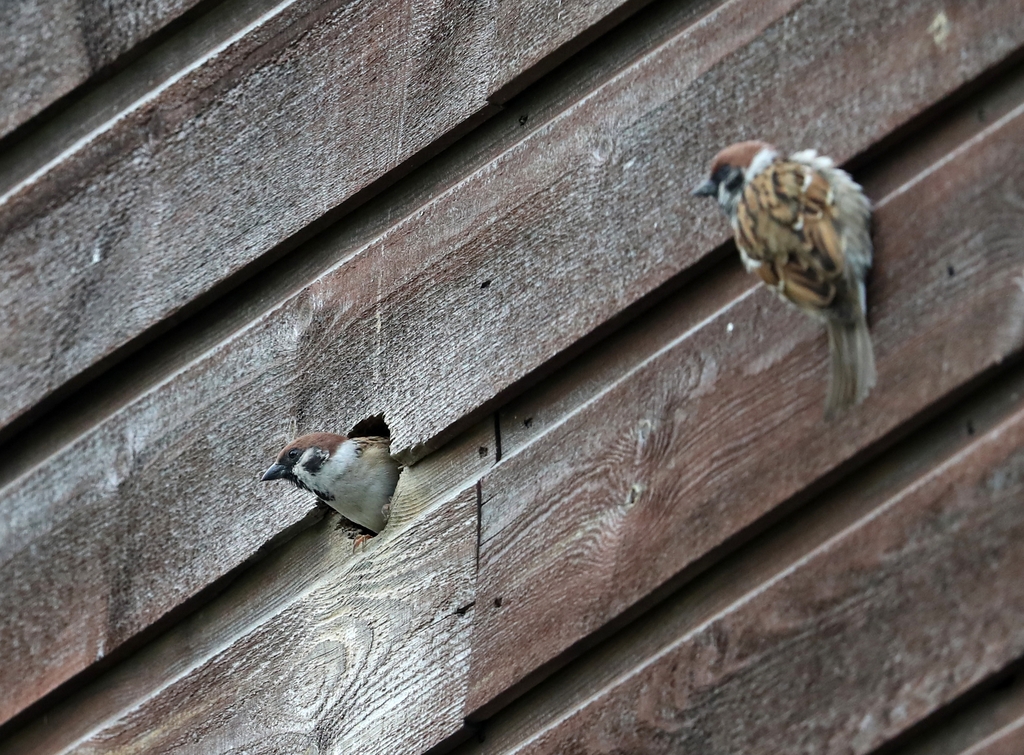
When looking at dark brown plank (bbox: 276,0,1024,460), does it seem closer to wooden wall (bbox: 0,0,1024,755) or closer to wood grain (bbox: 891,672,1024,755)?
wooden wall (bbox: 0,0,1024,755)

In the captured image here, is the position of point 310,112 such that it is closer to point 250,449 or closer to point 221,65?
point 221,65

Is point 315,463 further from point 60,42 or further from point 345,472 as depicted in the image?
point 60,42

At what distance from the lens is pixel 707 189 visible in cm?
208

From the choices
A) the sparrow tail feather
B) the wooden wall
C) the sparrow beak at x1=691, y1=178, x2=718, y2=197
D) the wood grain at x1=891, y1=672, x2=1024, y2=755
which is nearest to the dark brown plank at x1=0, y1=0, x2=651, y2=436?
the wooden wall

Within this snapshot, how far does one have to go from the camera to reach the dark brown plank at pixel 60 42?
2875 millimetres

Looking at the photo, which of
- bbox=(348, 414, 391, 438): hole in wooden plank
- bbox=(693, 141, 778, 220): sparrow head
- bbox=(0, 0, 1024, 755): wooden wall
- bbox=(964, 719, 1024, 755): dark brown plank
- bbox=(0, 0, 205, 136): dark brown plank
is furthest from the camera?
bbox=(0, 0, 205, 136): dark brown plank

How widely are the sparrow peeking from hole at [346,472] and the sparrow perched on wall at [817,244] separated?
84 centimetres

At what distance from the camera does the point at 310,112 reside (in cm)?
270

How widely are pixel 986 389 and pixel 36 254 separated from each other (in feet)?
5.94

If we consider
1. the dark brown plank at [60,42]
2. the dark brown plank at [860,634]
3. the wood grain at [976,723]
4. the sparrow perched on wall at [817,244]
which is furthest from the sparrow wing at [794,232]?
the dark brown plank at [60,42]

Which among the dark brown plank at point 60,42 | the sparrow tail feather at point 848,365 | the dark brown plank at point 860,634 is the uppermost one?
the dark brown plank at point 60,42

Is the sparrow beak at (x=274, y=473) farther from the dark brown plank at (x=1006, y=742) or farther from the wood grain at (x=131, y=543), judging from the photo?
the dark brown plank at (x=1006, y=742)

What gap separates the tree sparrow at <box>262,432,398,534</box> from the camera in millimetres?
2572

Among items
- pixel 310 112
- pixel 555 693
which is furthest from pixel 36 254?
pixel 555 693
